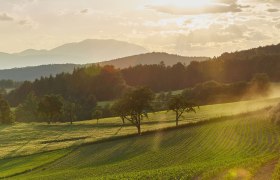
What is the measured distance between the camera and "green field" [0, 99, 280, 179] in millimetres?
42438

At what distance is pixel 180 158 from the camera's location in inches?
2242

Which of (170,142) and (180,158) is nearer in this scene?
(180,158)

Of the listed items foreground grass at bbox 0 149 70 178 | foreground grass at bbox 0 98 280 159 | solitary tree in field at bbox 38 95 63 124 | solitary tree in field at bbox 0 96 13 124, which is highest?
solitary tree in field at bbox 38 95 63 124

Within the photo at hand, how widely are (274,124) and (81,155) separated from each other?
35.1 metres

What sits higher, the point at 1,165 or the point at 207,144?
the point at 207,144

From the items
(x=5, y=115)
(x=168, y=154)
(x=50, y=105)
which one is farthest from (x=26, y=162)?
(x=5, y=115)

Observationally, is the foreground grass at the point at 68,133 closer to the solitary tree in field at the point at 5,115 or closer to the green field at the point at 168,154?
the green field at the point at 168,154

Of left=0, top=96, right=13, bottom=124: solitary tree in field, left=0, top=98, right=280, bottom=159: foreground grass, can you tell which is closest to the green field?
left=0, top=98, right=280, bottom=159: foreground grass

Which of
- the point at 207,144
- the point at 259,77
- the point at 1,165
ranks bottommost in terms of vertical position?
the point at 1,165

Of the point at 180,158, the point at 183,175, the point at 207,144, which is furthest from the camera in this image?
the point at 207,144

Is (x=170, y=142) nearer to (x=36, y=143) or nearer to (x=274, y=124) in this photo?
(x=274, y=124)

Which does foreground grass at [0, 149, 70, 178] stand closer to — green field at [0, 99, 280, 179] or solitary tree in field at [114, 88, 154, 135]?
green field at [0, 99, 280, 179]

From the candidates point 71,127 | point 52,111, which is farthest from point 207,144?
point 52,111

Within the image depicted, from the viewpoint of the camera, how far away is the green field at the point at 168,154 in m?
42.4
